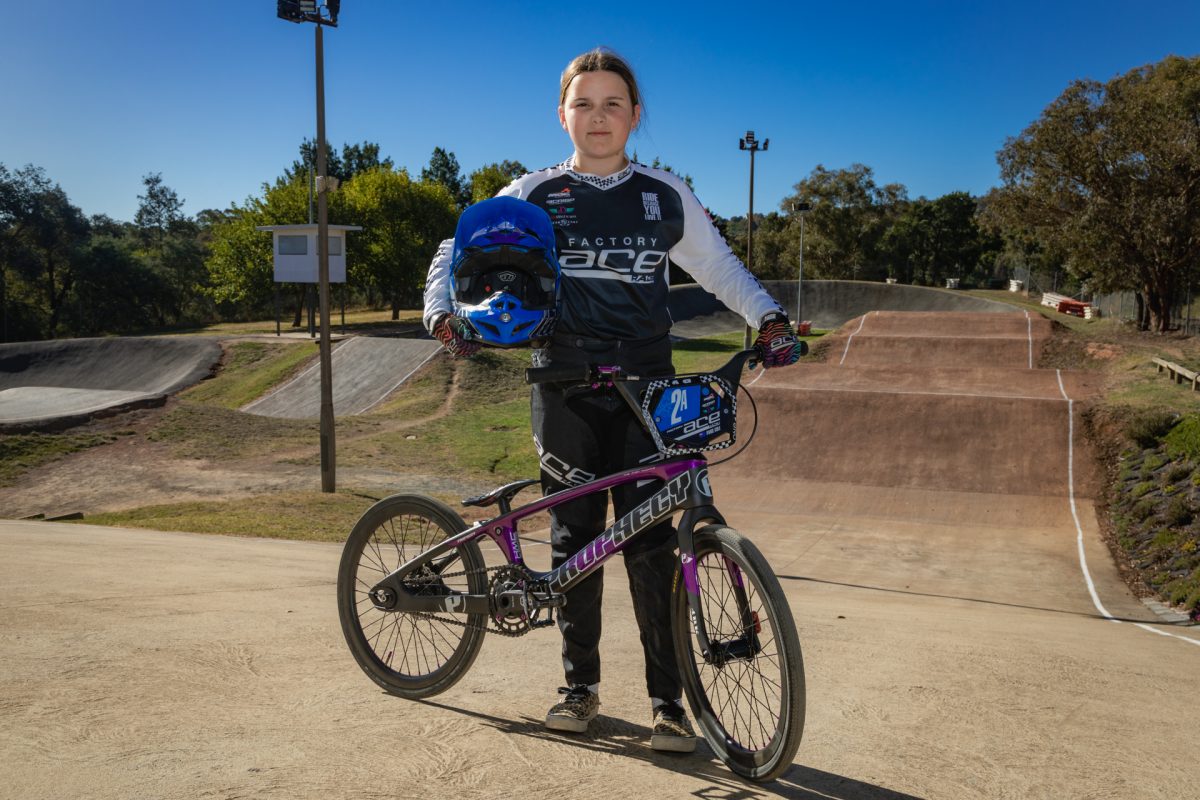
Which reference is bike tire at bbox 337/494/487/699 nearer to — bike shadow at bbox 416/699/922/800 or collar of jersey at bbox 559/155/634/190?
bike shadow at bbox 416/699/922/800

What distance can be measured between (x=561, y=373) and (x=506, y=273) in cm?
37

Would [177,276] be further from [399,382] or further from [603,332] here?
[603,332]

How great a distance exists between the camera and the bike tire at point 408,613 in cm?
345

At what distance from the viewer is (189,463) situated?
65.3ft

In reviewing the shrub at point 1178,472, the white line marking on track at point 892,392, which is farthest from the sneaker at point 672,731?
the white line marking on track at point 892,392

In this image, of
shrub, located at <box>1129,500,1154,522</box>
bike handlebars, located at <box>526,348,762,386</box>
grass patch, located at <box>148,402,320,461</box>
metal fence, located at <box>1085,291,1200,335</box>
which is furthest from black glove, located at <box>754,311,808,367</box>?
metal fence, located at <box>1085,291,1200,335</box>

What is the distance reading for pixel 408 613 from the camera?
364cm

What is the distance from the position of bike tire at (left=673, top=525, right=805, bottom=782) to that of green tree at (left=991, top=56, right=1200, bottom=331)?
33265 millimetres

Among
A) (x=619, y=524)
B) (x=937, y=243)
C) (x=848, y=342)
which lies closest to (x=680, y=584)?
(x=619, y=524)

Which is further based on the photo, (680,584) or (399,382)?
(399,382)

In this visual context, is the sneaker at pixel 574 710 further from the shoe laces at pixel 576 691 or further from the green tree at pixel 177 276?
the green tree at pixel 177 276

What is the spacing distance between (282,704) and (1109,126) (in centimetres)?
3541

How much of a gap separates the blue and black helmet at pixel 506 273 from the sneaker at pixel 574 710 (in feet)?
4.03

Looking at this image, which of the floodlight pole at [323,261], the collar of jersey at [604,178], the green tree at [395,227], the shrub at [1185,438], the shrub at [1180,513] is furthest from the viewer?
the green tree at [395,227]
